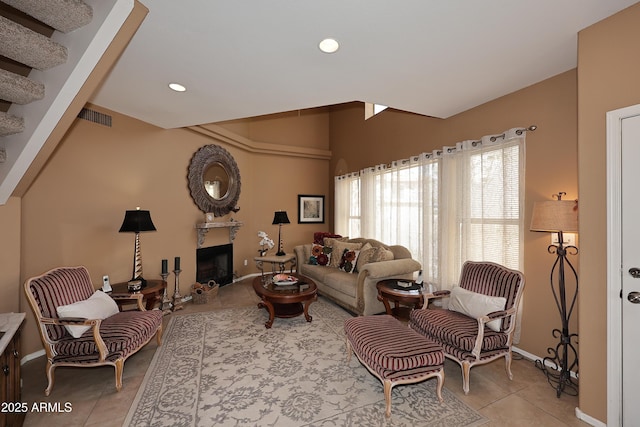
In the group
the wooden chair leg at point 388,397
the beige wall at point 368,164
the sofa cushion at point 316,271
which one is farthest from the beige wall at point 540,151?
the sofa cushion at point 316,271

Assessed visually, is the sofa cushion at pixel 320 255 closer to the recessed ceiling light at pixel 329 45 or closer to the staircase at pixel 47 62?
the recessed ceiling light at pixel 329 45

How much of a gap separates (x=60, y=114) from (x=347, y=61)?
2.28m

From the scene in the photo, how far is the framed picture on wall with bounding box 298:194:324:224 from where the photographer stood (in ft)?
23.1

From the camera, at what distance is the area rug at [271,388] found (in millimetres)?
2062

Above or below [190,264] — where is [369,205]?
above

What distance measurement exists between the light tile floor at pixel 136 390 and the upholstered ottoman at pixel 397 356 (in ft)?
1.58

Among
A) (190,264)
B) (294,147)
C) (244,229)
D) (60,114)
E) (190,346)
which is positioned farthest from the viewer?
(294,147)

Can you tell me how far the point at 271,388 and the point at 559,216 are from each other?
9.72 ft

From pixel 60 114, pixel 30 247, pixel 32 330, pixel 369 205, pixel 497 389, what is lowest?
pixel 497 389

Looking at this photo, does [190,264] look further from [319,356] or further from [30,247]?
[319,356]

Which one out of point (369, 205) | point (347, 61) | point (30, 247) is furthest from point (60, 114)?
point (369, 205)

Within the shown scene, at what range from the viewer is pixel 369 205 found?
5555 millimetres

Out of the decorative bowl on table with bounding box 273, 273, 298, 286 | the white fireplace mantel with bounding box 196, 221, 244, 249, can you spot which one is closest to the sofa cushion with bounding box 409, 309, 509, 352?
the decorative bowl on table with bounding box 273, 273, 298, 286

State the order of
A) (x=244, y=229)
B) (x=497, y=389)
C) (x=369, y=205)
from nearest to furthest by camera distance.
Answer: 1. (x=497, y=389)
2. (x=369, y=205)
3. (x=244, y=229)
